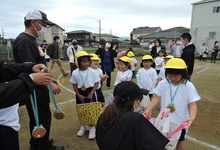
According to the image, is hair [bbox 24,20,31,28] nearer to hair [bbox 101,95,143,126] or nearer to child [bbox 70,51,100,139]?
child [bbox 70,51,100,139]

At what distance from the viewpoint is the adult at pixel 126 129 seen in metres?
1.23

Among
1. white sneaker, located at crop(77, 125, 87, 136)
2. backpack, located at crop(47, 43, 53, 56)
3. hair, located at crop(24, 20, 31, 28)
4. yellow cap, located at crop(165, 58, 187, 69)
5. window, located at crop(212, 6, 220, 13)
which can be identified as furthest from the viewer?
window, located at crop(212, 6, 220, 13)

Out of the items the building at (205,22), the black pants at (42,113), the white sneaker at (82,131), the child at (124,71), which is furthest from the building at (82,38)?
the black pants at (42,113)

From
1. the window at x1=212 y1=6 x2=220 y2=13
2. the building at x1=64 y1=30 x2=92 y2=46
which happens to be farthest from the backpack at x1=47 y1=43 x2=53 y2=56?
the building at x1=64 y1=30 x2=92 y2=46

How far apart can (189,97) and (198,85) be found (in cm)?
561

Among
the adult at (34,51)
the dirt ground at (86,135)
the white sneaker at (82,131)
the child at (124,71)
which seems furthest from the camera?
the child at (124,71)

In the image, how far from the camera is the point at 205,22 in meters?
23.5

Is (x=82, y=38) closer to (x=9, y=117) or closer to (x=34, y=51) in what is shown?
(x=34, y=51)

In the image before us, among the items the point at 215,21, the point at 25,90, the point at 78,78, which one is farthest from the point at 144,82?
the point at 215,21

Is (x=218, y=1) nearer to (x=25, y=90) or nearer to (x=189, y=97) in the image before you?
(x=189, y=97)

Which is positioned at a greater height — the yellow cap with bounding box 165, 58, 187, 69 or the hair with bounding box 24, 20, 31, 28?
the hair with bounding box 24, 20, 31, 28

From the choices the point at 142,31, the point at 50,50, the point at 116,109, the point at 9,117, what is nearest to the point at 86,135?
the point at 9,117

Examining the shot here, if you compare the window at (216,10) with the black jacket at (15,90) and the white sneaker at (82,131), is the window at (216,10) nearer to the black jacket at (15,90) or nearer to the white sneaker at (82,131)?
the white sneaker at (82,131)

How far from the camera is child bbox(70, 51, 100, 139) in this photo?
3.13 meters
